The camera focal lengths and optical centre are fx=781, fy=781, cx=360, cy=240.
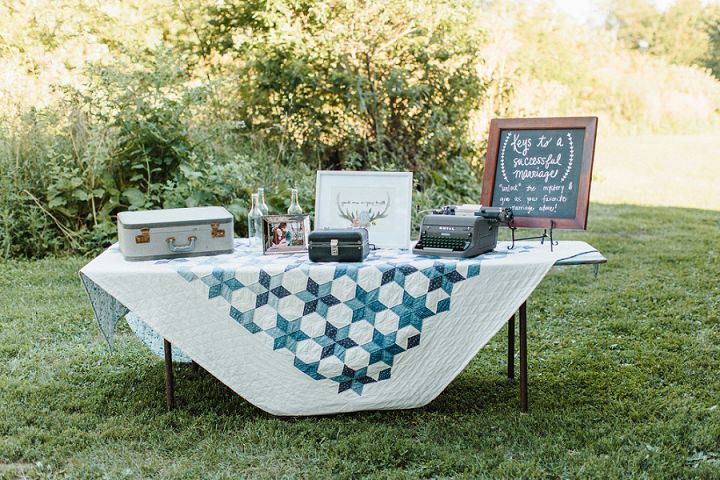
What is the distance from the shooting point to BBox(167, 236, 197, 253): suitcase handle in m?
3.08

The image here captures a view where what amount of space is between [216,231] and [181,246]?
15cm

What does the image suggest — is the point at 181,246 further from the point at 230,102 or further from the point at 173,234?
the point at 230,102

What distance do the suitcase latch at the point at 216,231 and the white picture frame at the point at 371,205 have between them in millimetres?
393

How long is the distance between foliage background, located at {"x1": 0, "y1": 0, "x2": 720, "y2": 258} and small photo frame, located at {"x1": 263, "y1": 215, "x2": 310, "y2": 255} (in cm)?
254

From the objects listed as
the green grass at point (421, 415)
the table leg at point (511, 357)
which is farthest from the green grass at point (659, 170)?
the table leg at point (511, 357)

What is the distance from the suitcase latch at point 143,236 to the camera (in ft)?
9.97

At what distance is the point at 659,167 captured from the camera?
10.7 metres

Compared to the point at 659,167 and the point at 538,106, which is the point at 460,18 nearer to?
the point at 538,106

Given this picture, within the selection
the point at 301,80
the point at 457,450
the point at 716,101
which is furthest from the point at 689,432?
the point at 716,101

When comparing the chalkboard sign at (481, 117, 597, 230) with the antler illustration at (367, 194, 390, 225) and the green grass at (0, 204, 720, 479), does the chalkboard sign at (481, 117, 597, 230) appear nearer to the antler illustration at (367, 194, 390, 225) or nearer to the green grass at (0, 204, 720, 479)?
the antler illustration at (367, 194, 390, 225)

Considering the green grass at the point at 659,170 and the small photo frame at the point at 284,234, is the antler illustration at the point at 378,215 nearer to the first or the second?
the small photo frame at the point at 284,234

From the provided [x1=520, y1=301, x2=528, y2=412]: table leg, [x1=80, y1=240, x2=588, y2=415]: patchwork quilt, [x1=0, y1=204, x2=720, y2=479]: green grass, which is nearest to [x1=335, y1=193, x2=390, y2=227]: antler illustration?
[x1=80, y1=240, x2=588, y2=415]: patchwork quilt

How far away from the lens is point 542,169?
3.18 metres

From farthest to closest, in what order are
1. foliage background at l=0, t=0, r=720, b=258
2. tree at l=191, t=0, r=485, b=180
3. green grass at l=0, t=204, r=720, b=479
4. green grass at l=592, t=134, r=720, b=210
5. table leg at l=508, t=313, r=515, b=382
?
green grass at l=592, t=134, r=720, b=210
tree at l=191, t=0, r=485, b=180
foliage background at l=0, t=0, r=720, b=258
table leg at l=508, t=313, r=515, b=382
green grass at l=0, t=204, r=720, b=479
